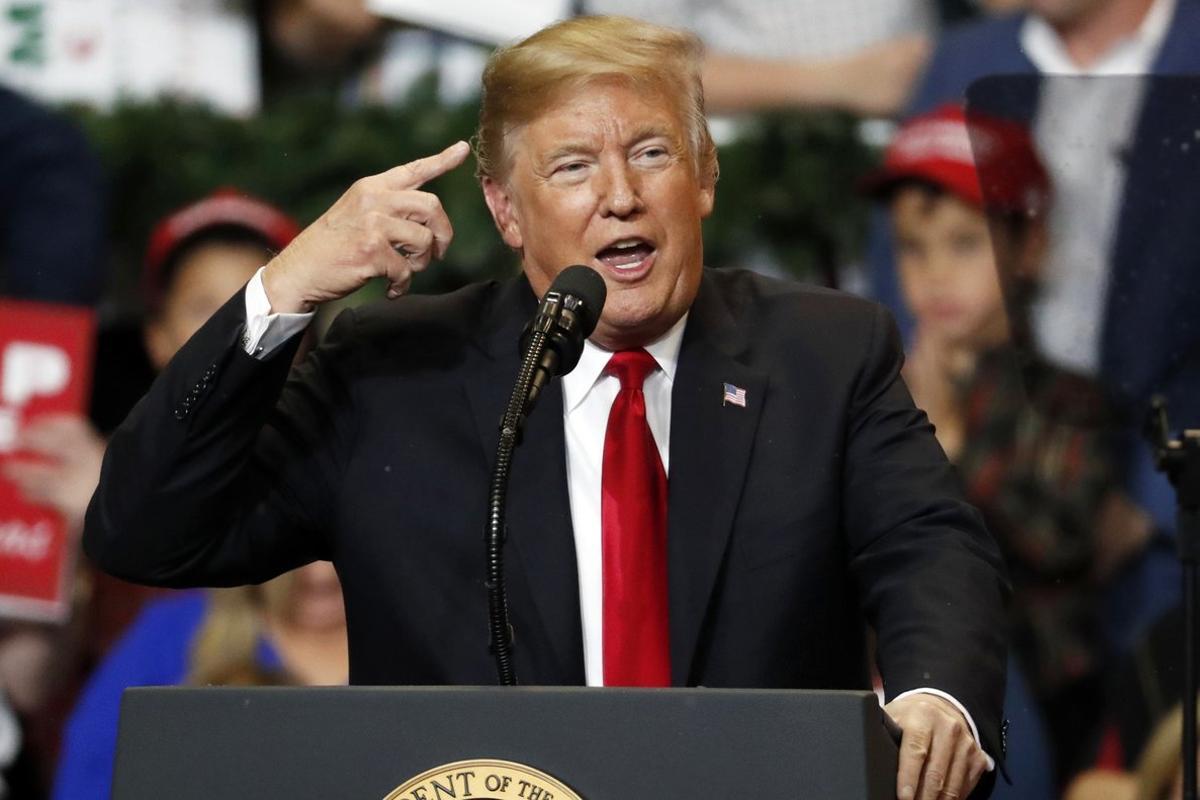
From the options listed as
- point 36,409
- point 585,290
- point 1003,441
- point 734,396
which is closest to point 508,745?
point 585,290

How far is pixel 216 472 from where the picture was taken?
2.06 m

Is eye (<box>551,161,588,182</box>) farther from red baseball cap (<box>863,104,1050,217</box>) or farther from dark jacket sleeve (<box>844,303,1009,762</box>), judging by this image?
red baseball cap (<box>863,104,1050,217</box>)

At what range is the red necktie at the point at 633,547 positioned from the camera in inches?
78.2

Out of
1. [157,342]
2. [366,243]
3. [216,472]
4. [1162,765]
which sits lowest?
[1162,765]

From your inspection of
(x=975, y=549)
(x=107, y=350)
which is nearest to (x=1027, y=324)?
(x=975, y=549)

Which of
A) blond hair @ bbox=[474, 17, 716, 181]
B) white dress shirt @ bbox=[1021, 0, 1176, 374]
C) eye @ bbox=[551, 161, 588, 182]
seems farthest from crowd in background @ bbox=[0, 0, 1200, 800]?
eye @ bbox=[551, 161, 588, 182]

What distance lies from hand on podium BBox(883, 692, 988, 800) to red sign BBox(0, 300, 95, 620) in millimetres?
2818

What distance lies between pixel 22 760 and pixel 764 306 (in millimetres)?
2515

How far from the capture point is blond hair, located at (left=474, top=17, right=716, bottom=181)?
2135mm

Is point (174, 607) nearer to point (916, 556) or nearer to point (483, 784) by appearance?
point (916, 556)

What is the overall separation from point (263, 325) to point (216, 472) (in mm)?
175

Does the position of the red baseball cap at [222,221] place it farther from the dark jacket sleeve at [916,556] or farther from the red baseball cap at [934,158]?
the dark jacket sleeve at [916,556]

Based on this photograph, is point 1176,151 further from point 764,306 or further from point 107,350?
point 107,350

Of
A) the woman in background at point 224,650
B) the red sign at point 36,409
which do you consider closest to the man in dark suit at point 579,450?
the woman in background at point 224,650
